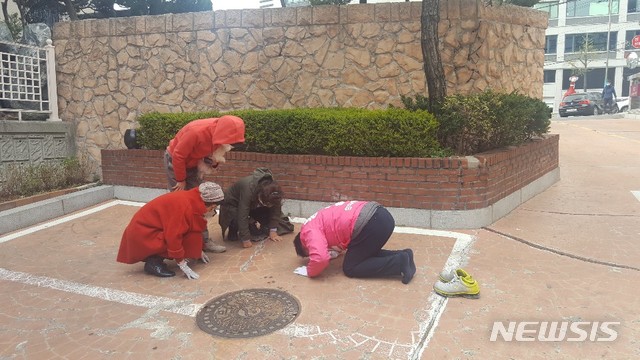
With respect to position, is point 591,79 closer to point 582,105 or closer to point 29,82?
point 582,105

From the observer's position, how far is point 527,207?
20.1 feet

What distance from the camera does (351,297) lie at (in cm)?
357

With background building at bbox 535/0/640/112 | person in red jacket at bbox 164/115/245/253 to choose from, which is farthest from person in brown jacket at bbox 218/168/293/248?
background building at bbox 535/0/640/112

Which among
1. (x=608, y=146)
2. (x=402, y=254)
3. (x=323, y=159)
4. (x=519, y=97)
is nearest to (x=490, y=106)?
(x=519, y=97)

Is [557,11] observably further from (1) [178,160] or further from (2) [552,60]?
(1) [178,160]

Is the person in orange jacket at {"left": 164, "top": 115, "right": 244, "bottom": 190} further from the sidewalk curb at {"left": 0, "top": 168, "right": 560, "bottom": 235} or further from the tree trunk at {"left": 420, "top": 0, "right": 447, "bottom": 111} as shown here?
the tree trunk at {"left": 420, "top": 0, "right": 447, "bottom": 111}

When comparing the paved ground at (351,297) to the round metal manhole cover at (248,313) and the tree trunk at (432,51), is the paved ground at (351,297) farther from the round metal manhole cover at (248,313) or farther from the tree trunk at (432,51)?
the tree trunk at (432,51)

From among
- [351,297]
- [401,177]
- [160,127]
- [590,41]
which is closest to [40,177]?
[160,127]

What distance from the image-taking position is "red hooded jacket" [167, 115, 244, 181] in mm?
4172

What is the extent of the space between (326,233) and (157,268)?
1.49m

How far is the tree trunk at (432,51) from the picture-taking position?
227 inches

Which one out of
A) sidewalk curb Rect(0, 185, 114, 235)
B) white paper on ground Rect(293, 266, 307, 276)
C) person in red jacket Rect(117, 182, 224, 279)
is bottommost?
white paper on ground Rect(293, 266, 307, 276)

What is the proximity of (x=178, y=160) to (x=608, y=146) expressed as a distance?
36.2 feet

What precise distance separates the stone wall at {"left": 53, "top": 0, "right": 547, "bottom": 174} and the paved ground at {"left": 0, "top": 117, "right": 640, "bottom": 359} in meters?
2.73
